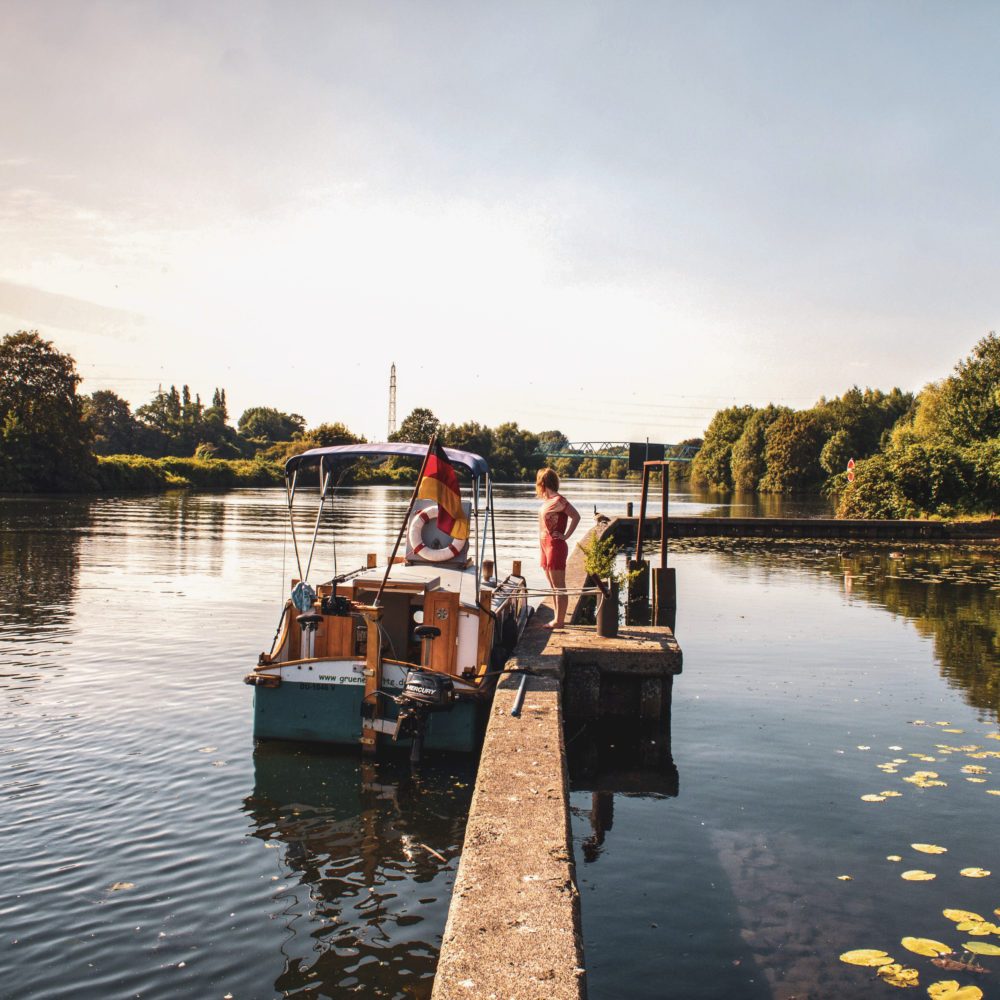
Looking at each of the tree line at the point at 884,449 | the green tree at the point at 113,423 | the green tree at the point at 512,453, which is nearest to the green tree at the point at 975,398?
the tree line at the point at 884,449

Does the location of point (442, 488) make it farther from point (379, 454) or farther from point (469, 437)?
point (469, 437)

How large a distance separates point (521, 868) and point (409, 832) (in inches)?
121

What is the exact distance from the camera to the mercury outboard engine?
30.2 ft

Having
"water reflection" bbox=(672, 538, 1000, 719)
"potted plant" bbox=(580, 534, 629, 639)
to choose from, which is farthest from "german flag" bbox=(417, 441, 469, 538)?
"water reflection" bbox=(672, 538, 1000, 719)

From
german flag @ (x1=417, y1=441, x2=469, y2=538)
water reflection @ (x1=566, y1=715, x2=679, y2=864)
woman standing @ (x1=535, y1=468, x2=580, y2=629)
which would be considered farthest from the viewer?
woman standing @ (x1=535, y1=468, x2=580, y2=629)

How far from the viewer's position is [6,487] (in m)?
73.6

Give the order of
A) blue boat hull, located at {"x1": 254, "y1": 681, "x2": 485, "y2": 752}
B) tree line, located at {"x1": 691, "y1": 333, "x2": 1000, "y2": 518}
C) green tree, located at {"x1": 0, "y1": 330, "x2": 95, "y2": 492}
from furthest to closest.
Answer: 1. green tree, located at {"x1": 0, "y1": 330, "x2": 95, "y2": 492}
2. tree line, located at {"x1": 691, "y1": 333, "x2": 1000, "y2": 518}
3. blue boat hull, located at {"x1": 254, "y1": 681, "x2": 485, "y2": 752}

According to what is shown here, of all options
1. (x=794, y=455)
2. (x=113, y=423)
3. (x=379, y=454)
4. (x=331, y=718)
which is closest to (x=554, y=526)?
(x=379, y=454)

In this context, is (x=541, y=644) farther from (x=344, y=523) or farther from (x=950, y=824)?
(x=344, y=523)

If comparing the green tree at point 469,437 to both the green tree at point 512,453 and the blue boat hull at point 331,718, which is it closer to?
the green tree at point 512,453

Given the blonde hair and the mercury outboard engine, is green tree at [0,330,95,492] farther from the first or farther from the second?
the mercury outboard engine

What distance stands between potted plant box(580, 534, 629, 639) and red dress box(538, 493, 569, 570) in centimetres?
41

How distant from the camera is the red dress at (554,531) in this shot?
41.2 ft

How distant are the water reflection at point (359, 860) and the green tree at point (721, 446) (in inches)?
5269
